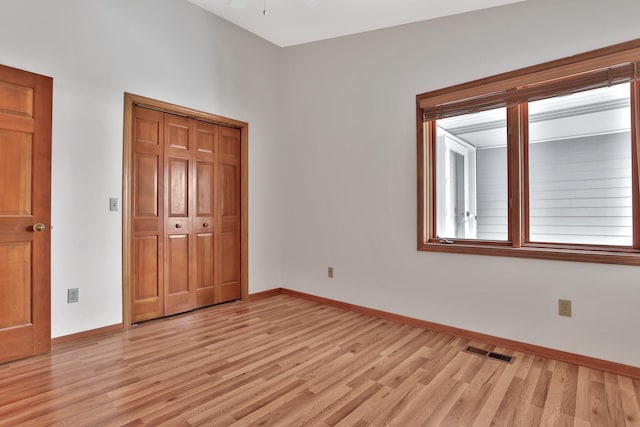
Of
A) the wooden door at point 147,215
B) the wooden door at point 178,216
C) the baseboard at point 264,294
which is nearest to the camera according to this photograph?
the wooden door at point 147,215

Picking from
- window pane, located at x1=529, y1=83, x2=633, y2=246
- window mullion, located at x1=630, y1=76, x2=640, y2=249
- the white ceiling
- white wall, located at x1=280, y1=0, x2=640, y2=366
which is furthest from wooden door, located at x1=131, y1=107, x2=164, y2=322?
window mullion, located at x1=630, y1=76, x2=640, y2=249

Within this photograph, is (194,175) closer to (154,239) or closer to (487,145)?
(154,239)

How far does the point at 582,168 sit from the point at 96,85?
396cm

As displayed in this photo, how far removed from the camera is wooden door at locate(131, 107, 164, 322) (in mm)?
3188

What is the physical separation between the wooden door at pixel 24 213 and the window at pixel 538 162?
310cm

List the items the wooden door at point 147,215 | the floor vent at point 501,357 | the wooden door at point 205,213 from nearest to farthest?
the floor vent at point 501,357 < the wooden door at point 147,215 < the wooden door at point 205,213

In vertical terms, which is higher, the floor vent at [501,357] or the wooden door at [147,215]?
the wooden door at [147,215]

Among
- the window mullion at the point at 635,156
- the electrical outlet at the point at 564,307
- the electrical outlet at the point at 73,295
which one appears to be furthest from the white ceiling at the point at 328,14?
the electrical outlet at the point at 73,295

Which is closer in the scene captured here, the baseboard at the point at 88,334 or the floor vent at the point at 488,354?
the floor vent at the point at 488,354

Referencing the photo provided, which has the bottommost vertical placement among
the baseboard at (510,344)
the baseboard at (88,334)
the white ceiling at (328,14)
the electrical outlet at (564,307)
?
the baseboard at (510,344)

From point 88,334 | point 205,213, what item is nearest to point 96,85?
point 205,213

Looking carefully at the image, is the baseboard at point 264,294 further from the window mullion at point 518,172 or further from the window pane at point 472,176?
the window mullion at point 518,172

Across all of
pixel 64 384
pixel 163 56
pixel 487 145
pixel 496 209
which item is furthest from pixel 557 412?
pixel 163 56

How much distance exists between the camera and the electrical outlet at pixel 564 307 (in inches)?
95.8
